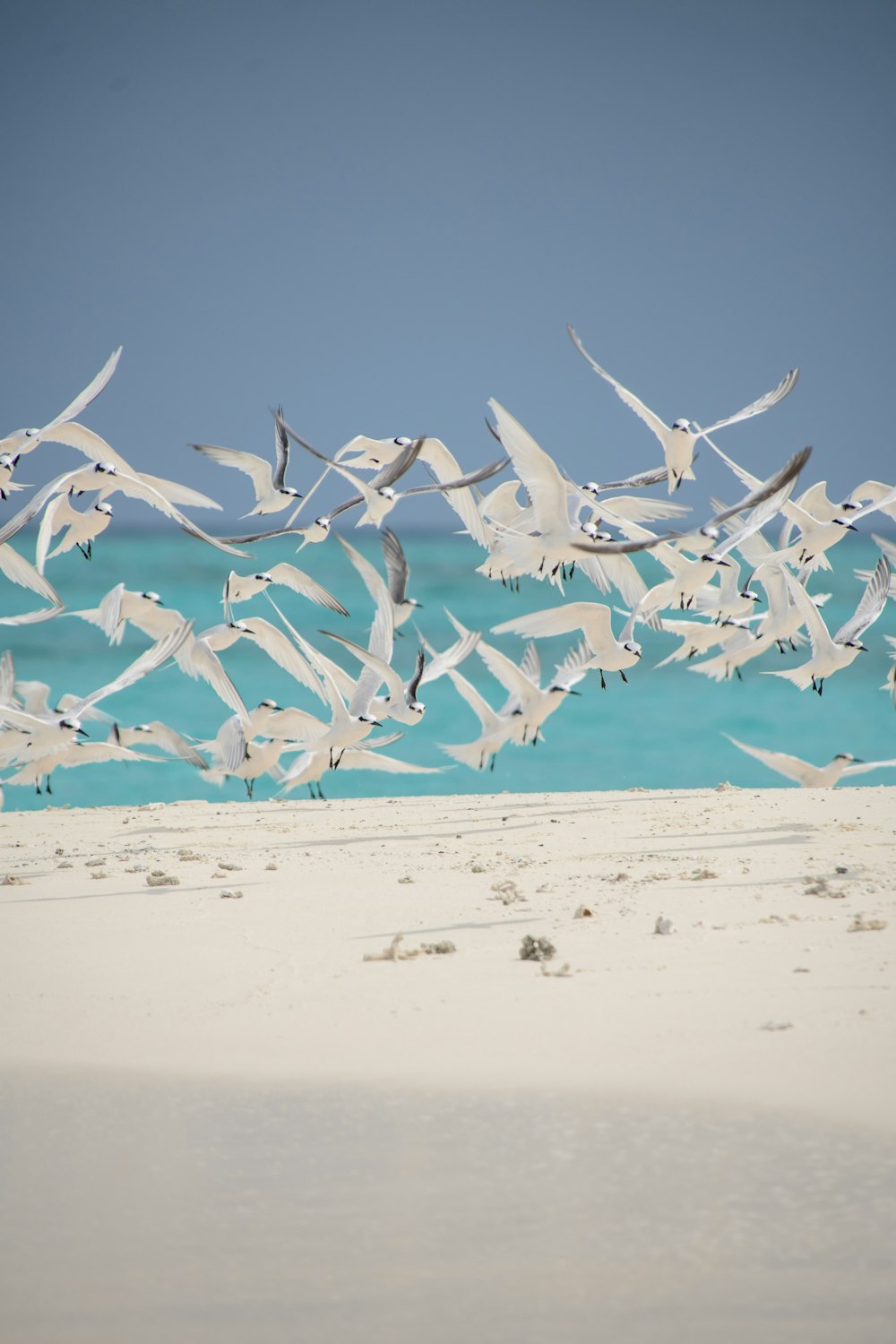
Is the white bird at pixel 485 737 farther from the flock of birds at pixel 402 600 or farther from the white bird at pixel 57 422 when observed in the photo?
the white bird at pixel 57 422

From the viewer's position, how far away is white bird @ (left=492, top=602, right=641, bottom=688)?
926 centimetres

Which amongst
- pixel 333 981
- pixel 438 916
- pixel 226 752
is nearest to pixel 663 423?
pixel 226 752

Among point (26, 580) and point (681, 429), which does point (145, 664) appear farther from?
point (681, 429)

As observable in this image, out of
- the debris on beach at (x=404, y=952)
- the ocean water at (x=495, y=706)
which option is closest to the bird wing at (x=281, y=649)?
the ocean water at (x=495, y=706)

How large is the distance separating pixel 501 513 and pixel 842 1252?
35.2ft

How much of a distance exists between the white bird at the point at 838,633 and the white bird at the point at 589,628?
1.50 metres

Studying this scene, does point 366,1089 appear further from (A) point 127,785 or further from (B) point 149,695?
(B) point 149,695

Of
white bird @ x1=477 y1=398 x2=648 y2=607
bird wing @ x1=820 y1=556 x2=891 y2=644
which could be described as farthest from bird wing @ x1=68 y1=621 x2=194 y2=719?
bird wing @ x1=820 y1=556 x2=891 y2=644

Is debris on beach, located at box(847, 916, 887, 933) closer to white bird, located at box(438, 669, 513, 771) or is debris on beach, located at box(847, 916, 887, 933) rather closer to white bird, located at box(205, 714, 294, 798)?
white bird, located at box(438, 669, 513, 771)

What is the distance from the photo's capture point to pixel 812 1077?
4.33 m

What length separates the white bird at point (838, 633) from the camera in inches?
464

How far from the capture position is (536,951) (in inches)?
225

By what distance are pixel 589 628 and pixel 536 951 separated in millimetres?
5322

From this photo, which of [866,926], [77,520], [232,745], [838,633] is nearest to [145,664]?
[232,745]
